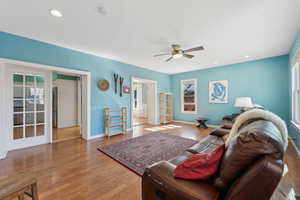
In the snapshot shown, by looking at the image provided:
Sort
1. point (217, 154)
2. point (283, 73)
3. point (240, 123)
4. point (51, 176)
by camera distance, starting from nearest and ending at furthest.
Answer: point (217, 154), point (240, 123), point (51, 176), point (283, 73)

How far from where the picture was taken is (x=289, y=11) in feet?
6.63

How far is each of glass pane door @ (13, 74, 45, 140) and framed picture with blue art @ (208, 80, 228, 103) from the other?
19.8 feet

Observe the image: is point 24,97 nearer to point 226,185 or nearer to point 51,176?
point 51,176

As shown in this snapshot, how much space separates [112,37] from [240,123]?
9.62 feet

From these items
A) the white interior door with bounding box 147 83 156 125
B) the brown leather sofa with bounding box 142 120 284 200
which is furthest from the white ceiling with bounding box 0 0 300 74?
the white interior door with bounding box 147 83 156 125

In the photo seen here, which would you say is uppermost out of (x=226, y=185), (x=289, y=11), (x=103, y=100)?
(x=289, y=11)

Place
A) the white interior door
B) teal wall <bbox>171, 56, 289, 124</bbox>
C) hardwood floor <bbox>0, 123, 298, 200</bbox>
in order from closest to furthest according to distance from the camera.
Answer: hardwood floor <bbox>0, 123, 298, 200</bbox>, teal wall <bbox>171, 56, 289, 124</bbox>, the white interior door

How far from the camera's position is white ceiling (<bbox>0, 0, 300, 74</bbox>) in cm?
188

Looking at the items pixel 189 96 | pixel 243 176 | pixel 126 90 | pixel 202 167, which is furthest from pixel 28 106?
pixel 189 96

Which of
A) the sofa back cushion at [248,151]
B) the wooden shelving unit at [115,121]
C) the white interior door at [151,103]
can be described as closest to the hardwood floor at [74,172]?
the wooden shelving unit at [115,121]

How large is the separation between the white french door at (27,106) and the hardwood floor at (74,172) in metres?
0.32

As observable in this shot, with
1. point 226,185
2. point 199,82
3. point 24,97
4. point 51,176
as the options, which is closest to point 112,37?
point 24,97

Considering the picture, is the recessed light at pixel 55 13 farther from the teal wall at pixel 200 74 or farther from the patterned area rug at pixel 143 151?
the patterned area rug at pixel 143 151

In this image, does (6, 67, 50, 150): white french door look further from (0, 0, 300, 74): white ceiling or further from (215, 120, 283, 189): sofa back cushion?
(215, 120, 283, 189): sofa back cushion
